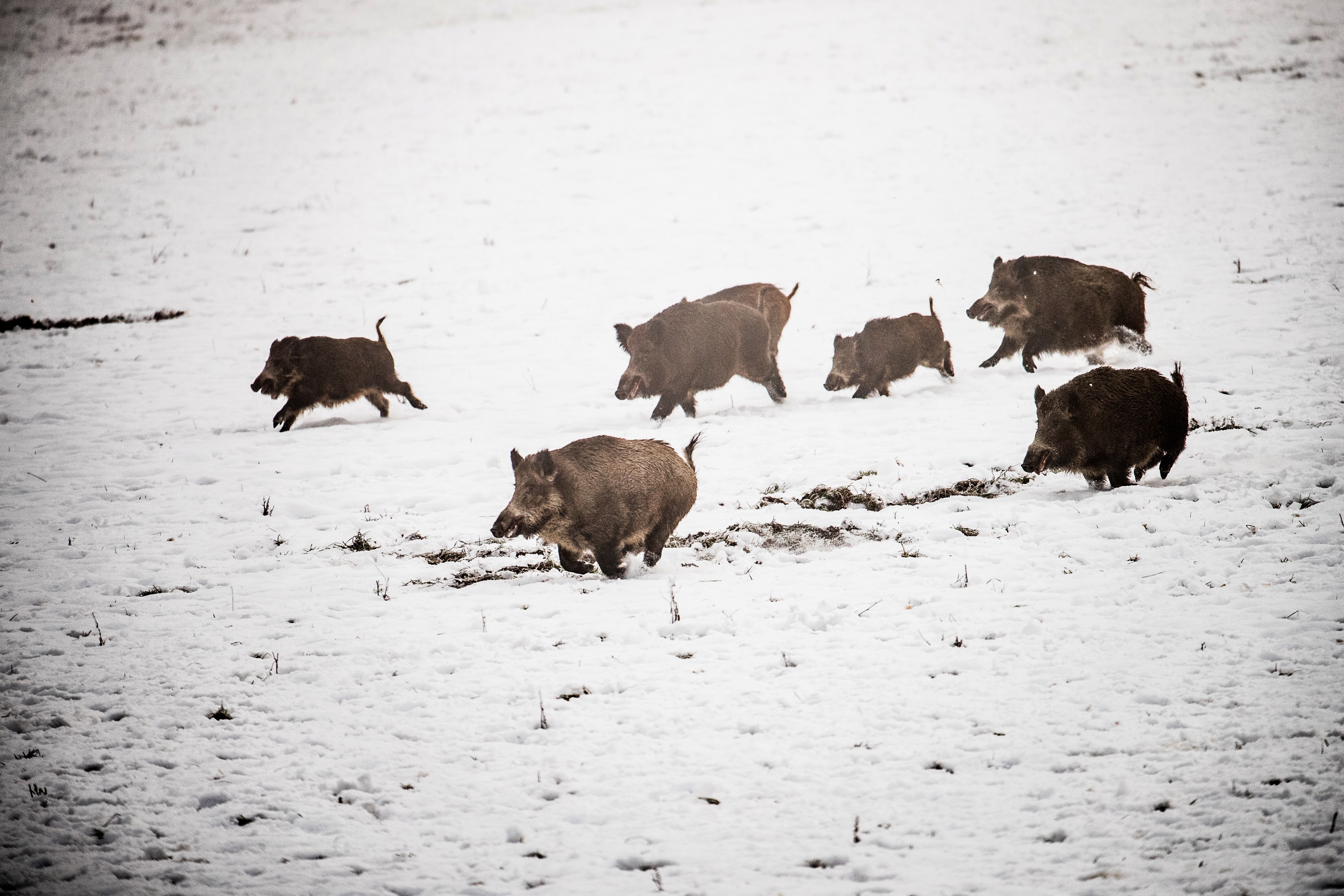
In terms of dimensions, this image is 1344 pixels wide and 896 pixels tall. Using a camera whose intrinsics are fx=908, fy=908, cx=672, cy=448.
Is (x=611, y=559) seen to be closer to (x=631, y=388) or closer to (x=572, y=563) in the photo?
(x=572, y=563)

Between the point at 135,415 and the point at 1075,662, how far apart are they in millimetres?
10017

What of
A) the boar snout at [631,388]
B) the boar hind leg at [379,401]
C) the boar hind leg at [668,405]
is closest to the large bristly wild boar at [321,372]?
the boar hind leg at [379,401]

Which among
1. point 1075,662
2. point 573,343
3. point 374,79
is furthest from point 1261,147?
point 374,79

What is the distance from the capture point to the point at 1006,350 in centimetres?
1097

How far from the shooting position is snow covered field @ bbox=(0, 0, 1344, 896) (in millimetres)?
3479

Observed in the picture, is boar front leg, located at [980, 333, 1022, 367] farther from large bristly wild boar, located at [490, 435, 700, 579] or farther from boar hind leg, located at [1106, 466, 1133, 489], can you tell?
large bristly wild boar, located at [490, 435, 700, 579]

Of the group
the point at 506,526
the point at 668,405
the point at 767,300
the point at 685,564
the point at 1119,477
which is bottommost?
the point at 685,564

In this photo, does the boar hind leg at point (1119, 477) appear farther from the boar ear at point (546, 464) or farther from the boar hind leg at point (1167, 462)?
the boar ear at point (546, 464)

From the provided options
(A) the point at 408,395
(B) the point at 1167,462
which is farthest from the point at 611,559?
(A) the point at 408,395

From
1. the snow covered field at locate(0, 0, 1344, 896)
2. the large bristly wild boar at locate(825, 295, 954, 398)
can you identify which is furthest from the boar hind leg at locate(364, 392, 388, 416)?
the large bristly wild boar at locate(825, 295, 954, 398)

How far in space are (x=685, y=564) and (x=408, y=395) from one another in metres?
5.40

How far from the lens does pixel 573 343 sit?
13078 mm

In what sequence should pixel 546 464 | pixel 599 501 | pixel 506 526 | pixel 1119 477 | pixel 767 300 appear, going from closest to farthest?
pixel 506 526 < pixel 546 464 < pixel 599 501 < pixel 1119 477 < pixel 767 300

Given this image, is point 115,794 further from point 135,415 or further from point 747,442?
point 135,415
